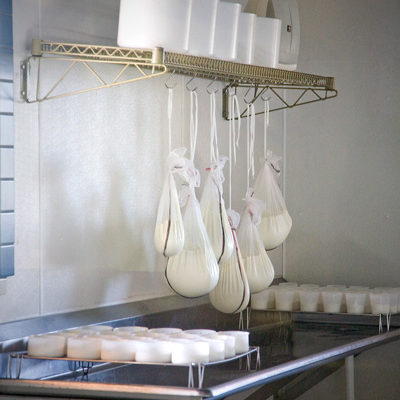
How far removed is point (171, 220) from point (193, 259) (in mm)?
148

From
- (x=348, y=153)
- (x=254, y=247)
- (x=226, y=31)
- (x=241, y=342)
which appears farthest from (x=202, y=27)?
(x=348, y=153)

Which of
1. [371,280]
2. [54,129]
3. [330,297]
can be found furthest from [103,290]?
[371,280]

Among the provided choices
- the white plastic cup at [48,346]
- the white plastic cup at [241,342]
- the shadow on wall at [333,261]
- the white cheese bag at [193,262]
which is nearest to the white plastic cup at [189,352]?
the white plastic cup at [241,342]

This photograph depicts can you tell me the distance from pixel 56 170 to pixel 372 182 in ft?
5.75

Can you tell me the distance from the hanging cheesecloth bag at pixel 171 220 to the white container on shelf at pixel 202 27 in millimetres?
323

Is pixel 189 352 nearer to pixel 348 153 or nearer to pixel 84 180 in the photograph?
pixel 84 180

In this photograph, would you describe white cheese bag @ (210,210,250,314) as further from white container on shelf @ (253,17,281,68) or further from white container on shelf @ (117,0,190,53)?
white container on shelf @ (117,0,190,53)

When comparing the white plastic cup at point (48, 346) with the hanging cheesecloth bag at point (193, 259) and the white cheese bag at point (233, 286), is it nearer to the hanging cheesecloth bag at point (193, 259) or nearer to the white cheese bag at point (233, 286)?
the hanging cheesecloth bag at point (193, 259)

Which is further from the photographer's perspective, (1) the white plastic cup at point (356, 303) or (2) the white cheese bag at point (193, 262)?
(1) the white plastic cup at point (356, 303)

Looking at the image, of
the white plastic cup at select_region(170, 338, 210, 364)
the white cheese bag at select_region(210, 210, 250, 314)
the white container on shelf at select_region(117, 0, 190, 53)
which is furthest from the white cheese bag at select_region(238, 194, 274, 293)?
the white plastic cup at select_region(170, 338, 210, 364)

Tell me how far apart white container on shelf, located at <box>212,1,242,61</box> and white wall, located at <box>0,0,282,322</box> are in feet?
1.31

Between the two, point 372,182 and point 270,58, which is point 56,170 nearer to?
point 270,58

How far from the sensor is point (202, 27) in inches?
103

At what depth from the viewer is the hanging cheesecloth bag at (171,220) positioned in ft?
8.69
